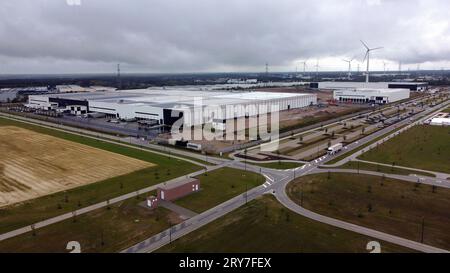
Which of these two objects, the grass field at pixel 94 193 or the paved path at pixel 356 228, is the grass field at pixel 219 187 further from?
the paved path at pixel 356 228

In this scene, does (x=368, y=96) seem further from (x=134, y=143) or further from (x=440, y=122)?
(x=134, y=143)

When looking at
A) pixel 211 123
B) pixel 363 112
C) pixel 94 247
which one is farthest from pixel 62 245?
pixel 363 112

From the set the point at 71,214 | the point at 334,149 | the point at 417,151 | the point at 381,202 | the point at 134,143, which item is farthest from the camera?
the point at 134,143

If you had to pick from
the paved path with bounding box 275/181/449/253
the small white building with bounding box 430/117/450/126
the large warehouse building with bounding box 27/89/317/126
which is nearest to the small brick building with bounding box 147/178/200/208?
the paved path with bounding box 275/181/449/253

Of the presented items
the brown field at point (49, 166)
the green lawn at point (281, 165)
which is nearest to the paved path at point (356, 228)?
the green lawn at point (281, 165)

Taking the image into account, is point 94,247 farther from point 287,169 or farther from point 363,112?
point 363,112

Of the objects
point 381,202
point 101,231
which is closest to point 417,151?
point 381,202
